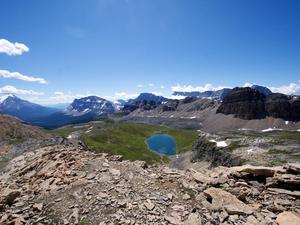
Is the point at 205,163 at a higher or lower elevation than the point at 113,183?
lower

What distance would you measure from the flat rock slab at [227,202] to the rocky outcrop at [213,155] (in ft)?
372

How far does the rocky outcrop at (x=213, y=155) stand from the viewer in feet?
458

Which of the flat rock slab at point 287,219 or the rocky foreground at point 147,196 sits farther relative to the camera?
the rocky foreground at point 147,196

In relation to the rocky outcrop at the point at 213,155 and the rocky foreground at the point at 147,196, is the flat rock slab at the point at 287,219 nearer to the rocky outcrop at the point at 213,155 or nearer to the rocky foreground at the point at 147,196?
the rocky foreground at the point at 147,196

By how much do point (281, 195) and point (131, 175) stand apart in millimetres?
13379

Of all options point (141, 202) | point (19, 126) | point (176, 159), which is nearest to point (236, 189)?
point (141, 202)

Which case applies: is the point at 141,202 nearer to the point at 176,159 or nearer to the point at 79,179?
the point at 79,179

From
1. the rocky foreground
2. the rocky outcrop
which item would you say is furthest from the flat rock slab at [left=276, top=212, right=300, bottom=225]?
the rocky outcrop

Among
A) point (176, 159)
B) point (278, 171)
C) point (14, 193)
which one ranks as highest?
point (278, 171)

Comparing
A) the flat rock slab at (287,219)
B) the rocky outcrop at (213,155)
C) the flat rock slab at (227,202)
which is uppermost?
the flat rock slab at (227,202)

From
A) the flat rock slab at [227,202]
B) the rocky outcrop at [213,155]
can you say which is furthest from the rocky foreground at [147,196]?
the rocky outcrop at [213,155]

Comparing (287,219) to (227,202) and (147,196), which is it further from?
(147,196)

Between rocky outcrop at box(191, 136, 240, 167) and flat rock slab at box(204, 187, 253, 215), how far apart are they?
4464 inches

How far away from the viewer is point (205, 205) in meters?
21.5
